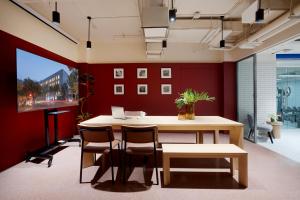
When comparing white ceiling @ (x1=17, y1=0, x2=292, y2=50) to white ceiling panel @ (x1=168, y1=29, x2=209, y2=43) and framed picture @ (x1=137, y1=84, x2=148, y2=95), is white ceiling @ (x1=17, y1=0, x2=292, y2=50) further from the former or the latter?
framed picture @ (x1=137, y1=84, x2=148, y2=95)

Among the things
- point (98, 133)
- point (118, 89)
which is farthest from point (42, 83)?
point (118, 89)

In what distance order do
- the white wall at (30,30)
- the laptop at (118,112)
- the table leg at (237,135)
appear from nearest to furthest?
the table leg at (237,135)
the white wall at (30,30)
the laptop at (118,112)

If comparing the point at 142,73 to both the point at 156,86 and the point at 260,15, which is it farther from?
the point at 260,15

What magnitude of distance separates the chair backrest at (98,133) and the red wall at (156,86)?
4.21m

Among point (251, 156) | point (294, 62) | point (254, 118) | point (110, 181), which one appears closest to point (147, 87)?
point (254, 118)

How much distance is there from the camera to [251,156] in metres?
4.71

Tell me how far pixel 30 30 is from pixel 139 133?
338cm

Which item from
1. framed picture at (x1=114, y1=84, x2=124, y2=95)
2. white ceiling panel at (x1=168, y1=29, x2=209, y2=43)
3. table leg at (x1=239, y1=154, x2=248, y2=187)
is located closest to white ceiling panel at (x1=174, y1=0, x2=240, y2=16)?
white ceiling panel at (x1=168, y1=29, x2=209, y2=43)

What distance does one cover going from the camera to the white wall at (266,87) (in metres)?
6.94

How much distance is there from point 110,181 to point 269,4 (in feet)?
12.5

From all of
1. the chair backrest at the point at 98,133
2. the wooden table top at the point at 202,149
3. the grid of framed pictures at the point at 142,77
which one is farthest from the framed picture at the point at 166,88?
the chair backrest at the point at 98,133

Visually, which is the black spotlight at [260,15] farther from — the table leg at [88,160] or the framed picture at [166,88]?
the framed picture at [166,88]

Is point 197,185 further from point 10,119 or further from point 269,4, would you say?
point 10,119

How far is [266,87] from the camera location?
6.96 meters
